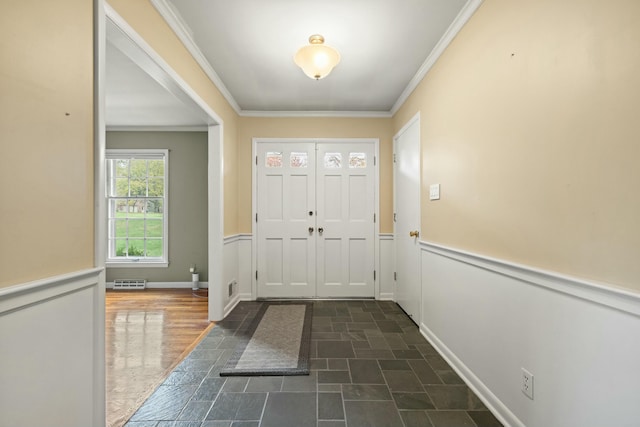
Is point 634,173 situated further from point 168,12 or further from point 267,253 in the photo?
point 267,253

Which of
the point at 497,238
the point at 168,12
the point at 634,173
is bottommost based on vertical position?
the point at 497,238

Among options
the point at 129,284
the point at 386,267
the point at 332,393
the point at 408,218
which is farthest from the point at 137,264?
the point at 408,218

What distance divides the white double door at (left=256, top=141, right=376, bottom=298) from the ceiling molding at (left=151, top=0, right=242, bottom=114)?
1.07 m

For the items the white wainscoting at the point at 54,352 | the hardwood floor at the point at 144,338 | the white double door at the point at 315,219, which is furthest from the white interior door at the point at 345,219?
the white wainscoting at the point at 54,352

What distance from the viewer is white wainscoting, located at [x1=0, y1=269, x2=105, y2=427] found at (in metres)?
0.95


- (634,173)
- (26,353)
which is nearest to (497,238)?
(634,173)

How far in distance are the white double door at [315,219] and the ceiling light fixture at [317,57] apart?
5.32 ft

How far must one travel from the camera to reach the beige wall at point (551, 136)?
972mm

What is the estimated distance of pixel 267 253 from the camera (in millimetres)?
3797

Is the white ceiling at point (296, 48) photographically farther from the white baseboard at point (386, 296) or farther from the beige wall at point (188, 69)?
the white baseboard at point (386, 296)

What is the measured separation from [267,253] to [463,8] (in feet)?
10.3

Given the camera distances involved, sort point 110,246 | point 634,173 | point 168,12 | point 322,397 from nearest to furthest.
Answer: point 634,173, point 322,397, point 168,12, point 110,246

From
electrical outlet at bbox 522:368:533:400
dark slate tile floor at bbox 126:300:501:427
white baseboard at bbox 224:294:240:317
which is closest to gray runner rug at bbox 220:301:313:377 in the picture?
dark slate tile floor at bbox 126:300:501:427

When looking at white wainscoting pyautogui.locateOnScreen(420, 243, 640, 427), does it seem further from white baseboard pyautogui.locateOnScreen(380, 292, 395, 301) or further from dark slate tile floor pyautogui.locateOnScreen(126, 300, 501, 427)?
white baseboard pyautogui.locateOnScreen(380, 292, 395, 301)
